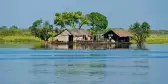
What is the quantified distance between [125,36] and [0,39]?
19.4 metres

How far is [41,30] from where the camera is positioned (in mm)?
76750

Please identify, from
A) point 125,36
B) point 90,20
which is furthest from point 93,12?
point 125,36

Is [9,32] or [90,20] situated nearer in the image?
[9,32]

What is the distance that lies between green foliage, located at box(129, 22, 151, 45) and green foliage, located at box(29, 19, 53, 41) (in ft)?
43.1

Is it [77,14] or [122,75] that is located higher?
[77,14]

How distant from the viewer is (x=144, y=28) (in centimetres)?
7938

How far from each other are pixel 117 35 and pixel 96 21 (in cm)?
1312

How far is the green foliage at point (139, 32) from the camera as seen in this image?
7650 centimetres

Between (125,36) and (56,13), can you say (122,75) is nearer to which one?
(125,36)

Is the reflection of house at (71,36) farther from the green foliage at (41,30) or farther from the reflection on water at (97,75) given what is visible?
the reflection on water at (97,75)

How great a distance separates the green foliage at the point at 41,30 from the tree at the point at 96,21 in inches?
353

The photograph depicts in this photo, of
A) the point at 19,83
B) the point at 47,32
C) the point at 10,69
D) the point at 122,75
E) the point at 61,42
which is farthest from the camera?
the point at 47,32

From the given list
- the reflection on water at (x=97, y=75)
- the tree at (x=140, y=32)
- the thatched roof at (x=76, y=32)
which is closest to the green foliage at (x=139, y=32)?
the tree at (x=140, y=32)

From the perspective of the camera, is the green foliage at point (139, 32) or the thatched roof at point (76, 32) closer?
the thatched roof at point (76, 32)
